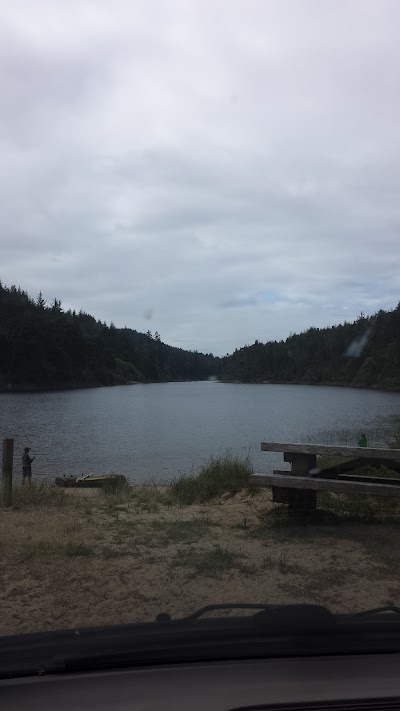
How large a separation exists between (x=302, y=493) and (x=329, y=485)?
62 centimetres

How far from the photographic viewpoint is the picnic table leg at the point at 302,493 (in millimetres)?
7500

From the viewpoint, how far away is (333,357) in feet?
450

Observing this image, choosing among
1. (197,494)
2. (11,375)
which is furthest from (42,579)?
(11,375)

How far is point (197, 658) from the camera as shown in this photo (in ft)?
7.42

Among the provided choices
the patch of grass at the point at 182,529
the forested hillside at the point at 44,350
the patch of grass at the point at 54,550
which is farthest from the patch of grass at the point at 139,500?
the forested hillside at the point at 44,350

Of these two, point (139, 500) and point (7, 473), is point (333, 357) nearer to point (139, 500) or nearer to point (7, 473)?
point (139, 500)

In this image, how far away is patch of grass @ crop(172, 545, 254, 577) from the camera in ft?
18.3

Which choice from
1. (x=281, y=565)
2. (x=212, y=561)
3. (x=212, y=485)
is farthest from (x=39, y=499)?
(x=281, y=565)

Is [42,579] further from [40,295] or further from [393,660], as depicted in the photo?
[40,295]

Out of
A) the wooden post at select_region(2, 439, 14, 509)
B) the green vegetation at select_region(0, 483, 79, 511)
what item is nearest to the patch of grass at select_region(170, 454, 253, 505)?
the green vegetation at select_region(0, 483, 79, 511)

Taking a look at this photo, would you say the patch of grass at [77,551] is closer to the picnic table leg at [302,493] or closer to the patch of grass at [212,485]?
the picnic table leg at [302,493]

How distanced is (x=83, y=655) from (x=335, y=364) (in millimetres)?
135849

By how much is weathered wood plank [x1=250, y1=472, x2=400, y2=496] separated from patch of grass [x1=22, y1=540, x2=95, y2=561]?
2357 mm

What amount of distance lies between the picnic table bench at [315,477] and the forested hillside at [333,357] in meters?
99.5
